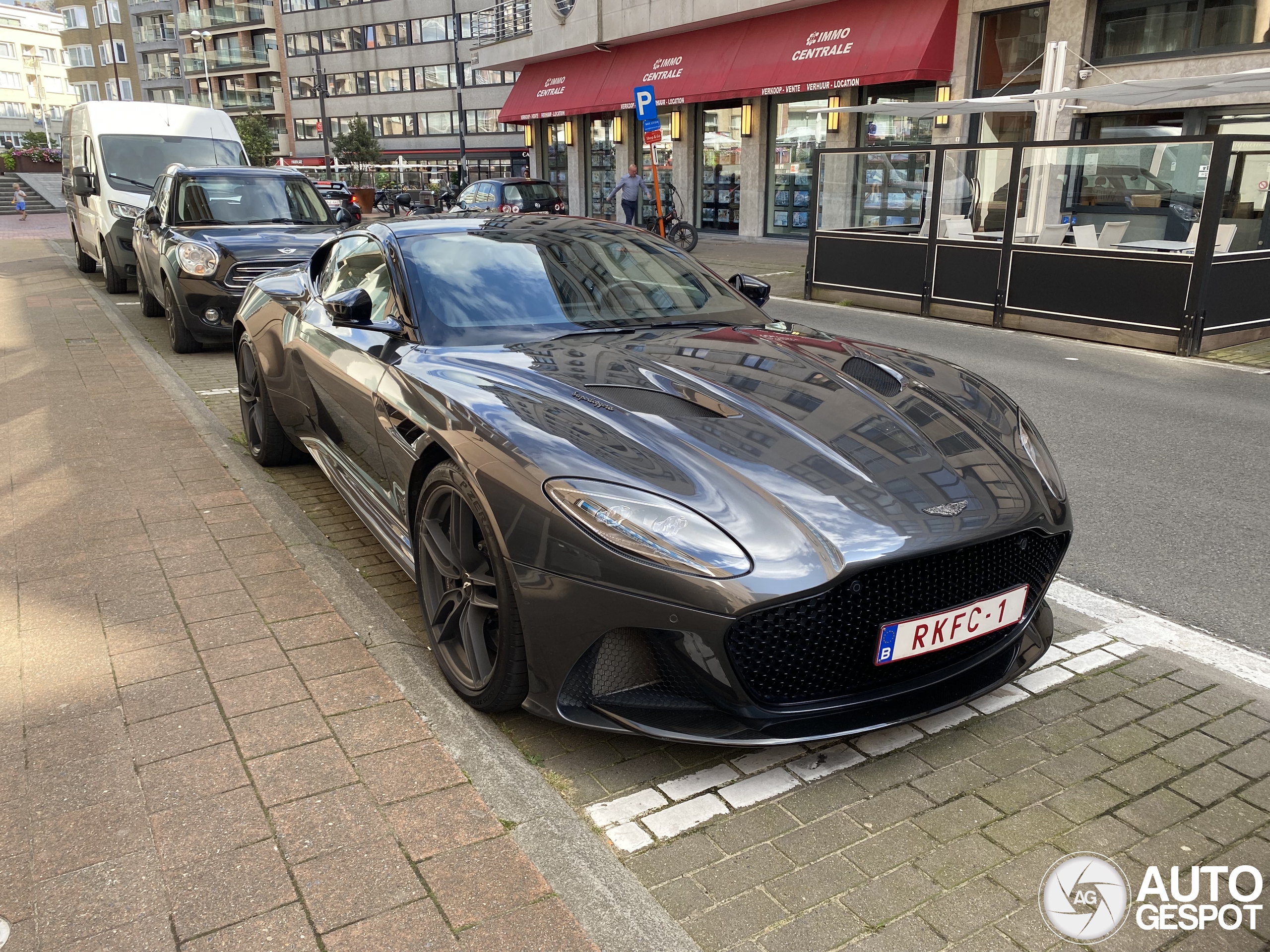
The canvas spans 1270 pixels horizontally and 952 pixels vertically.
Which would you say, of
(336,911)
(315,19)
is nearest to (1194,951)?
(336,911)

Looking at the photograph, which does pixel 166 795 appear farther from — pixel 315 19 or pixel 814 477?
pixel 315 19

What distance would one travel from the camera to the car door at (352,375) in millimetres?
3752

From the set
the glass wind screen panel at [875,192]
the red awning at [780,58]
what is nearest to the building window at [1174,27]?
the red awning at [780,58]

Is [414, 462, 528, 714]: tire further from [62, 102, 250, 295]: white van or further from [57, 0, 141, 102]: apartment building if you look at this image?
[57, 0, 141, 102]: apartment building

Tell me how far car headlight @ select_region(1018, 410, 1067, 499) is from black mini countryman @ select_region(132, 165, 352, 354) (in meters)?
7.51

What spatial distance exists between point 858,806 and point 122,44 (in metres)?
101

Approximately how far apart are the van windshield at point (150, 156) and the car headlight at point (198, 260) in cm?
517

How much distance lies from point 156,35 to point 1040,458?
9500 centimetres

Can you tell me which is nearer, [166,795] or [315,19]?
[166,795]

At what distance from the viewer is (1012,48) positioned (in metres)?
18.1

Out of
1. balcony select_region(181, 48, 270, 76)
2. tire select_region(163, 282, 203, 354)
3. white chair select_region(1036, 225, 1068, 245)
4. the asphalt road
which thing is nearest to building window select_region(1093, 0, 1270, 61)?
white chair select_region(1036, 225, 1068, 245)

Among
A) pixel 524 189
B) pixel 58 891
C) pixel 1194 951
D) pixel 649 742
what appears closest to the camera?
pixel 1194 951

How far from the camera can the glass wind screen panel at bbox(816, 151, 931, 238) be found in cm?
1227

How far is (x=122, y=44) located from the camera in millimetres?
84625
